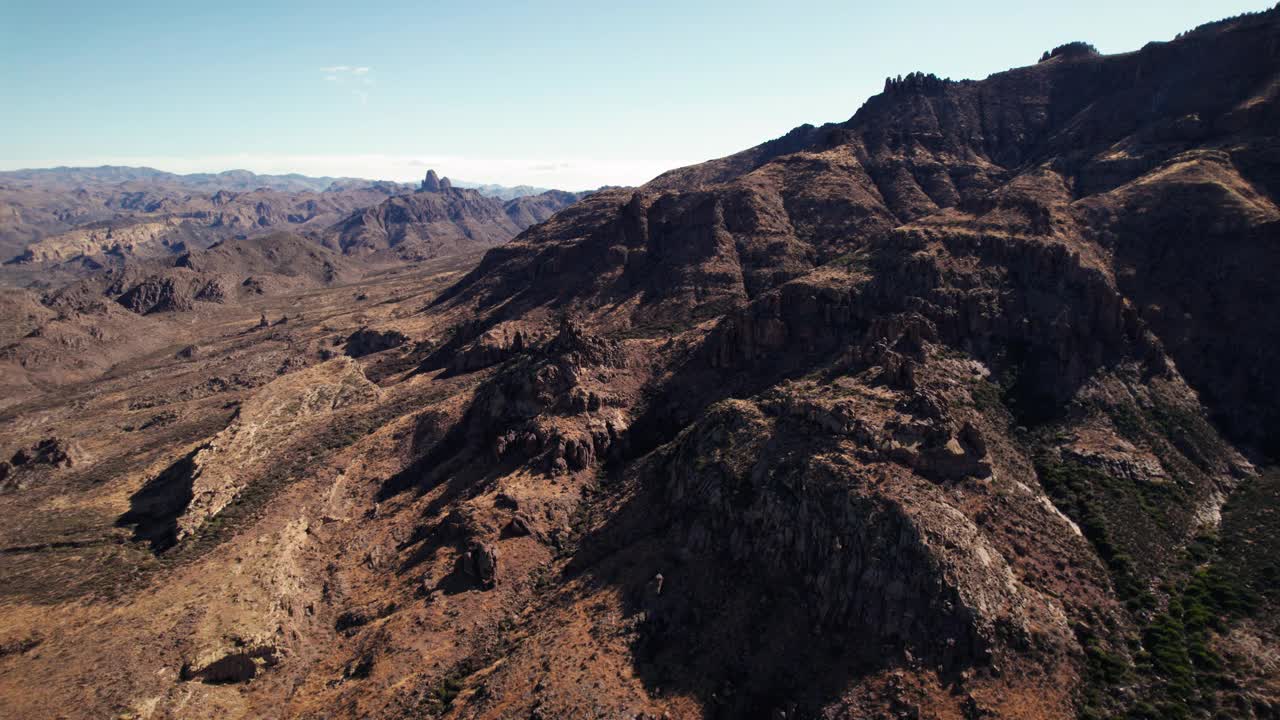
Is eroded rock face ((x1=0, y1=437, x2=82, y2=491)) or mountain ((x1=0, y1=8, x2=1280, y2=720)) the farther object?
eroded rock face ((x1=0, y1=437, x2=82, y2=491))

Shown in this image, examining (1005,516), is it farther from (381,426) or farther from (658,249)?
(658,249)

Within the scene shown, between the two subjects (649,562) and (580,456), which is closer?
(649,562)

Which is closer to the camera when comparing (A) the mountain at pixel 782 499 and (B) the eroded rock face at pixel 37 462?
(A) the mountain at pixel 782 499

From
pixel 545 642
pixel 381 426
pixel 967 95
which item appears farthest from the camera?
pixel 967 95

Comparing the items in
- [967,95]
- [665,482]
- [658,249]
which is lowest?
[665,482]

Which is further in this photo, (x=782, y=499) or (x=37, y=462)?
(x=37, y=462)

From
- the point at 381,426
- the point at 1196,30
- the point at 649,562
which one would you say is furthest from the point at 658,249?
the point at 1196,30

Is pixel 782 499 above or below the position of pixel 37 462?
above

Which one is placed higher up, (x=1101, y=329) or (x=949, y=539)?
(x=1101, y=329)
